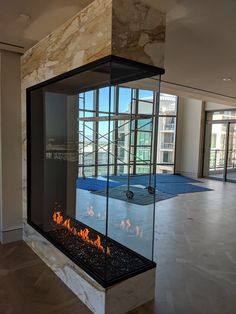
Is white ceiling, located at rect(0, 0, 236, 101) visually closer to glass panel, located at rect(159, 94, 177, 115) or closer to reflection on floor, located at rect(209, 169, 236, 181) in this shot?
reflection on floor, located at rect(209, 169, 236, 181)

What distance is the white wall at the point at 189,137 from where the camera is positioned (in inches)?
372

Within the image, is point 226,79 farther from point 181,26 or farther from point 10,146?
point 10,146

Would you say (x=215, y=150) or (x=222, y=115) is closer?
(x=222, y=115)

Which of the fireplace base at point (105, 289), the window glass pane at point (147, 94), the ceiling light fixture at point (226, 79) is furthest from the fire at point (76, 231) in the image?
the ceiling light fixture at point (226, 79)

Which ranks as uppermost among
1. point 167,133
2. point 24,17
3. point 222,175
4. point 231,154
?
point 24,17

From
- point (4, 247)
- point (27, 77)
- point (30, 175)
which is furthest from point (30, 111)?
point (4, 247)

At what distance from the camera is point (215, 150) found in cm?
925

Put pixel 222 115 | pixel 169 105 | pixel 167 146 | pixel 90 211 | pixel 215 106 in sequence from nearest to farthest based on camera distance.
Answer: pixel 90 211
pixel 222 115
pixel 215 106
pixel 169 105
pixel 167 146

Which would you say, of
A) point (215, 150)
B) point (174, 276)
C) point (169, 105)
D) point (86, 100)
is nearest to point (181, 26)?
point (86, 100)

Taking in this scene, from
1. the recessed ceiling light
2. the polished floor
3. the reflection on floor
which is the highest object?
the recessed ceiling light

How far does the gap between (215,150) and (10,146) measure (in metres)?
7.68

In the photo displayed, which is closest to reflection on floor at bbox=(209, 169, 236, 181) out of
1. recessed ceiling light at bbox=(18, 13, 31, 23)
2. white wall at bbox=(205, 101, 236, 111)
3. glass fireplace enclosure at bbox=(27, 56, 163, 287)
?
white wall at bbox=(205, 101, 236, 111)

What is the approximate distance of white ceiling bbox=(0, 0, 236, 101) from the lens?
2.06 m

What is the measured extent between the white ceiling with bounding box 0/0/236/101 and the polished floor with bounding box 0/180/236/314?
2484mm
